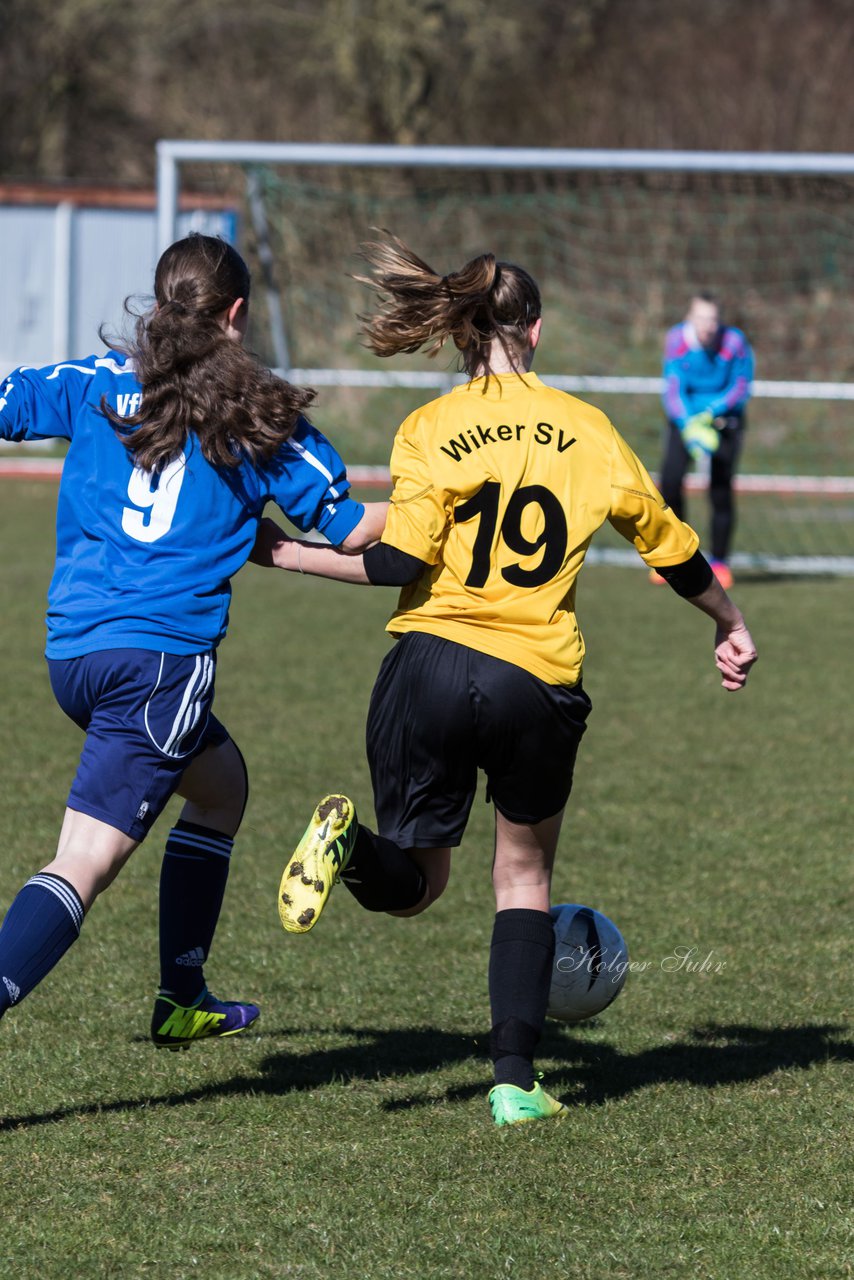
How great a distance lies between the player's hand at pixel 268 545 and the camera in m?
3.50

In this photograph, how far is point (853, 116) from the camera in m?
23.1

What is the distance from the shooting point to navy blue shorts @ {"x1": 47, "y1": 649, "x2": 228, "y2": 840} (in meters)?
3.29

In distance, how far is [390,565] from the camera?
10.9ft

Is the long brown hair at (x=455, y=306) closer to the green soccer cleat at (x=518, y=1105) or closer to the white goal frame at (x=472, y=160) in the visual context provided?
the green soccer cleat at (x=518, y=1105)

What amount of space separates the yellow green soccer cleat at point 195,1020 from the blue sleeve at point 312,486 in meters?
1.18

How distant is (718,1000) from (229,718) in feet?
12.1

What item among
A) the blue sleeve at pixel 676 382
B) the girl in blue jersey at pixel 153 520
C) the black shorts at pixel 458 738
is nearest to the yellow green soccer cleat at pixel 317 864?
the black shorts at pixel 458 738

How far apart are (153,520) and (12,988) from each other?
0.94 meters

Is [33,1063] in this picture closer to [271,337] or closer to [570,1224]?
[570,1224]

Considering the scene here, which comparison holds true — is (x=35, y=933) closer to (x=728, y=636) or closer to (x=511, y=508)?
(x=511, y=508)

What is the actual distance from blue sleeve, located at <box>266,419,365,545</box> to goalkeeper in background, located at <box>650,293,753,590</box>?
7766 mm

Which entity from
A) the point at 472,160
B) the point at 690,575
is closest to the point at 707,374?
the point at 472,160

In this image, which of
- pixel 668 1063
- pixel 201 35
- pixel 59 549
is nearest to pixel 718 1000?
pixel 668 1063

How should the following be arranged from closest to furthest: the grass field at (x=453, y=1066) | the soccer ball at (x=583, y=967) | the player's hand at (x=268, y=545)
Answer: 1. the grass field at (x=453, y=1066)
2. the player's hand at (x=268, y=545)
3. the soccer ball at (x=583, y=967)
